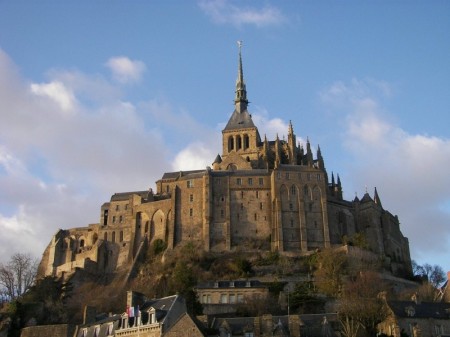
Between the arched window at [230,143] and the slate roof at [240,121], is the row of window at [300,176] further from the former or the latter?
the slate roof at [240,121]

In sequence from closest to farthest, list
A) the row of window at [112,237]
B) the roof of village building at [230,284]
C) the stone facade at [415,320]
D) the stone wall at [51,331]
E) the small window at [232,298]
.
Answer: the stone wall at [51,331] < the stone facade at [415,320] < the small window at [232,298] < the roof of village building at [230,284] < the row of window at [112,237]

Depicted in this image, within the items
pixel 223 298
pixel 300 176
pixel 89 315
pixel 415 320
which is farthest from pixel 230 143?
pixel 89 315

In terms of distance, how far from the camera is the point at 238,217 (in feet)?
284

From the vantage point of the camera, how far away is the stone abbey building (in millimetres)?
85000

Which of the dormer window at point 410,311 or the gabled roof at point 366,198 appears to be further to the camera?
the gabled roof at point 366,198

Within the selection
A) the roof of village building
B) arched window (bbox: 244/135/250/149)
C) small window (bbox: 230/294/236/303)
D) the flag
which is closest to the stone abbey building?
arched window (bbox: 244/135/250/149)

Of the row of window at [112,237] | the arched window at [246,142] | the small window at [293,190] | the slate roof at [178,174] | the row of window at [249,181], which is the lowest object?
the row of window at [112,237]

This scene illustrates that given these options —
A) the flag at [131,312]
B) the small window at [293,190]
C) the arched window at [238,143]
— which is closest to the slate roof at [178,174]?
the arched window at [238,143]

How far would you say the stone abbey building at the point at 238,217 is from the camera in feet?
279

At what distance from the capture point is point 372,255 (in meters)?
81.6

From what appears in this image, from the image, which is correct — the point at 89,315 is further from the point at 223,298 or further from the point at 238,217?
the point at 238,217

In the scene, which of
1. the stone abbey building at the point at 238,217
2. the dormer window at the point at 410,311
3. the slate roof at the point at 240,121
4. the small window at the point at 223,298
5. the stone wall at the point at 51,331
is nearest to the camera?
the stone wall at the point at 51,331

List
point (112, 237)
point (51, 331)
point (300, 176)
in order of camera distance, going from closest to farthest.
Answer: point (51, 331) → point (300, 176) → point (112, 237)

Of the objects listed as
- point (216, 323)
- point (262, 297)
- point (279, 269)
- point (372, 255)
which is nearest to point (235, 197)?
point (279, 269)
